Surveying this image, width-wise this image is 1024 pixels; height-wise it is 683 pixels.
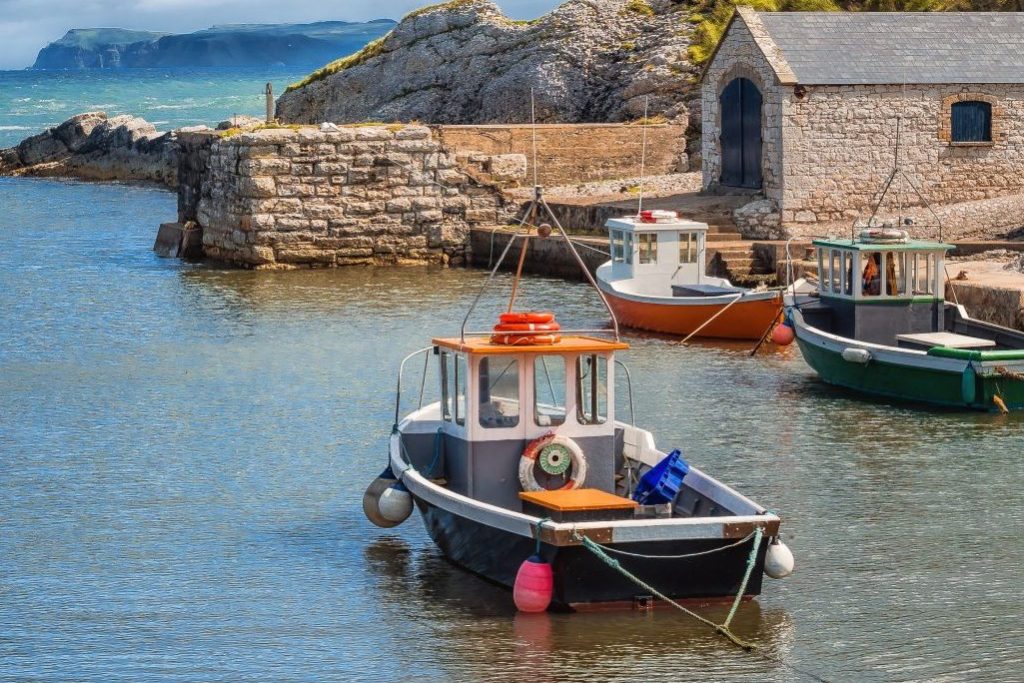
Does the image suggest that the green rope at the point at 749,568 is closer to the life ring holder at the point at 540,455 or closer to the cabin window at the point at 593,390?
the life ring holder at the point at 540,455

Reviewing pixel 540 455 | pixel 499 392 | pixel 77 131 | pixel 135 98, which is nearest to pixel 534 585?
pixel 540 455

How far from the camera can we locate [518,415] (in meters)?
13.1

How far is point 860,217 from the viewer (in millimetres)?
29672

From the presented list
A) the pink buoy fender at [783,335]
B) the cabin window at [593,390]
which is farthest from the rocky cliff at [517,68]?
the cabin window at [593,390]

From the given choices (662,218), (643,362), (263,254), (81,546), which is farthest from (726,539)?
(263,254)

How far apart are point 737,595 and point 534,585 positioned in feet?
4.60

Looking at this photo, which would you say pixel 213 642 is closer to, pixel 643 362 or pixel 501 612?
pixel 501 612

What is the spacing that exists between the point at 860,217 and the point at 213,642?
19.9 m

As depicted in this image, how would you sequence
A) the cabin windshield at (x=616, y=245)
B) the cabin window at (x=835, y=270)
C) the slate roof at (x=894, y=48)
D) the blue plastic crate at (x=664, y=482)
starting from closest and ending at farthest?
the blue plastic crate at (x=664, y=482), the cabin window at (x=835, y=270), the cabin windshield at (x=616, y=245), the slate roof at (x=894, y=48)

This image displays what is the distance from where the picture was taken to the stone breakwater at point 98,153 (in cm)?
6069

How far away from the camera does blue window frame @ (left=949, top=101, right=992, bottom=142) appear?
98.1ft

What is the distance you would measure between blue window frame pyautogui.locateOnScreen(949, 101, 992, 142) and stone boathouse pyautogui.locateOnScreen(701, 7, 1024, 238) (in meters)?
0.02

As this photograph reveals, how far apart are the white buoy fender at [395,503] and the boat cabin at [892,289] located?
8.76 metres

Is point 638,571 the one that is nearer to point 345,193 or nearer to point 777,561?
point 777,561
